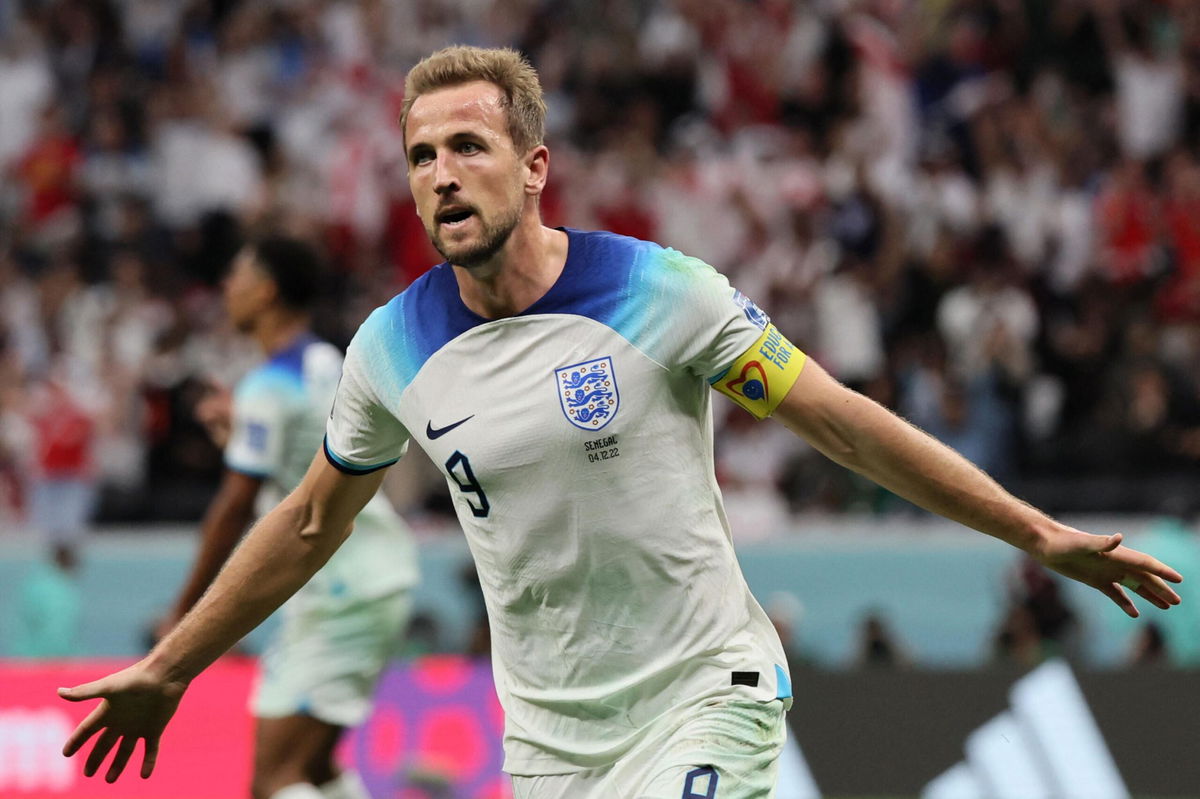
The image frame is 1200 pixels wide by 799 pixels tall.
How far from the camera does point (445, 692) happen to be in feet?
34.5

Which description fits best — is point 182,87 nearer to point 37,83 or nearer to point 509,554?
point 37,83

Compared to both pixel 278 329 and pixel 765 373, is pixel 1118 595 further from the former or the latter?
pixel 278 329

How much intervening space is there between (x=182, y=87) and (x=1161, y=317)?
831 cm

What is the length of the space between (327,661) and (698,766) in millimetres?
3228

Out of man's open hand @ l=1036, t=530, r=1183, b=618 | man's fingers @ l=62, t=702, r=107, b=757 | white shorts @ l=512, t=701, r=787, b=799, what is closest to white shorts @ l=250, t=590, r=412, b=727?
man's fingers @ l=62, t=702, r=107, b=757

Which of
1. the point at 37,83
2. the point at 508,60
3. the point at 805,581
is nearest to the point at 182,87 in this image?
the point at 37,83

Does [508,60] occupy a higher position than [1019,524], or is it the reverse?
[508,60]

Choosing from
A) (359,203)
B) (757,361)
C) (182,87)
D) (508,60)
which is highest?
(182,87)

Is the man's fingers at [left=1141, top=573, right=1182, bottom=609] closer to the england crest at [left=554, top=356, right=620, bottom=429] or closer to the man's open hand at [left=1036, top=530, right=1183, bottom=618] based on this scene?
the man's open hand at [left=1036, top=530, right=1183, bottom=618]

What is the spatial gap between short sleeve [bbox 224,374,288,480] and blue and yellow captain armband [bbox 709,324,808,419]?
326 cm

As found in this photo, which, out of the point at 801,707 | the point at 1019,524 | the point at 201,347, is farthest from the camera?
the point at 201,347

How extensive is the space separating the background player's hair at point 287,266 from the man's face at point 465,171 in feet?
10.5

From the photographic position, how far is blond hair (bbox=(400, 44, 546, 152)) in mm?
4160

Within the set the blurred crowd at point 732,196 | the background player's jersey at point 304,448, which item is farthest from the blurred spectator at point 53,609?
the background player's jersey at point 304,448
